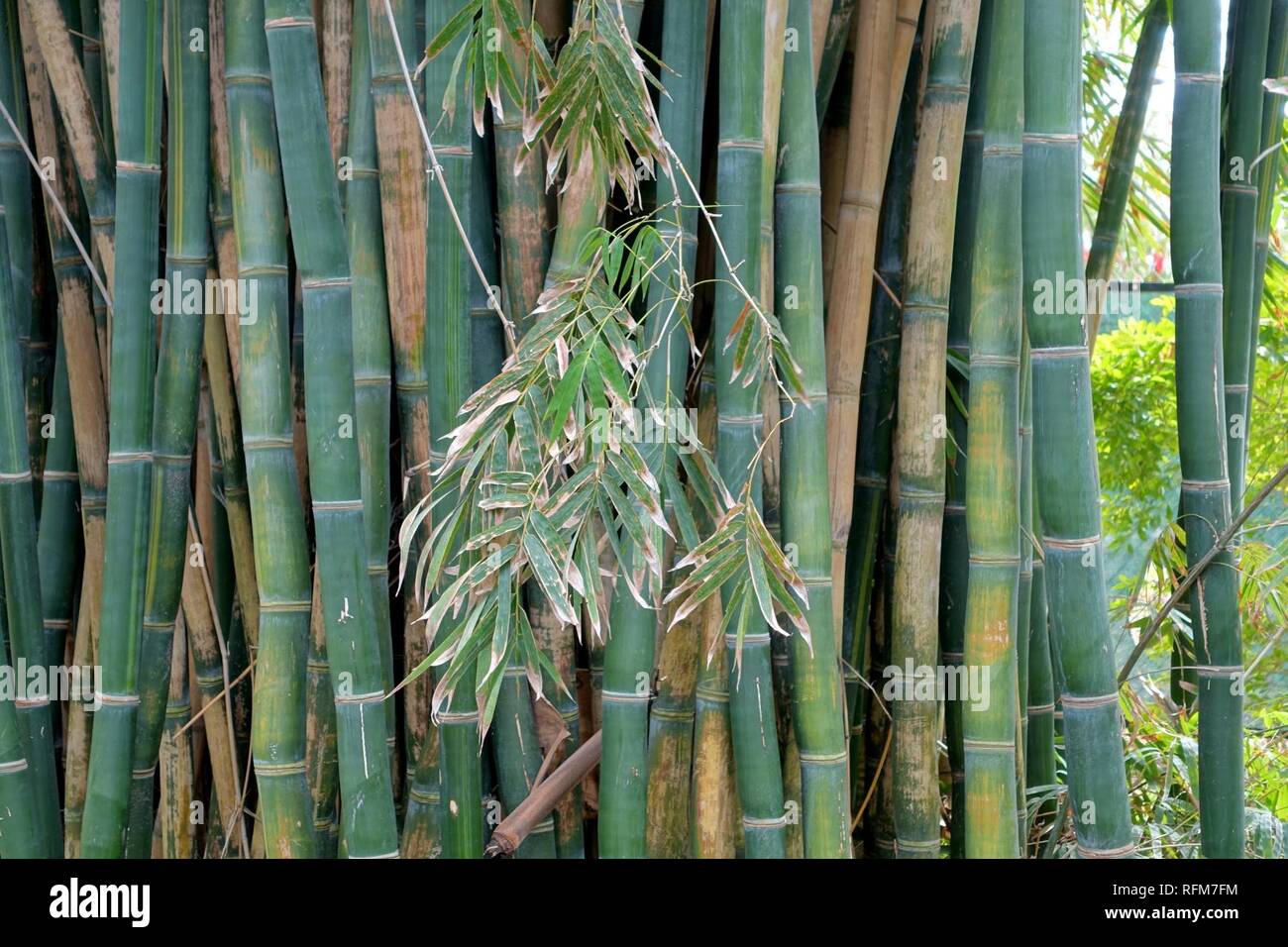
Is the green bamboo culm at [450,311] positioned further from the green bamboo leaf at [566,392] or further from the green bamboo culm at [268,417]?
the green bamboo leaf at [566,392]

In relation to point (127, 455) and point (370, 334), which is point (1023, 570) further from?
point (127, 455)

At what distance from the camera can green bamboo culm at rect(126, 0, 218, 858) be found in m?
1.37

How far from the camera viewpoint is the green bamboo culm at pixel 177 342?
4.49ft

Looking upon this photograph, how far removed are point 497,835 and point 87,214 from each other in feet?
3.51

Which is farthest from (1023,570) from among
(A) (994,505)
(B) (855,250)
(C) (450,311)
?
(C) (450,311)

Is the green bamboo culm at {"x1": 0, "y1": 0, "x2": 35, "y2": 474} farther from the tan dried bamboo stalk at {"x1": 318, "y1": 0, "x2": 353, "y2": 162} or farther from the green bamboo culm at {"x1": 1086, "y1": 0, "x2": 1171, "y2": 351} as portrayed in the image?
the green bamboo culm at {"x1": 1086, "y1": 0, "x2": 1171, "y2": 351}

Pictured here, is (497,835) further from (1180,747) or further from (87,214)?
(1180,747)

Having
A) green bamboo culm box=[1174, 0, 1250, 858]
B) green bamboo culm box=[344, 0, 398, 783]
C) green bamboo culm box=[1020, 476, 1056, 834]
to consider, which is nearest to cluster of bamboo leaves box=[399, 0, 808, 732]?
green bamboo culm box=[344, 0, 398, 783]

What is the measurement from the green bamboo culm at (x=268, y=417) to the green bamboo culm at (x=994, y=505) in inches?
30.5

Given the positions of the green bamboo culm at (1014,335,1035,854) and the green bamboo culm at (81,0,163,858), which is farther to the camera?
the green bamboo culm at (1014,335,1035,854)

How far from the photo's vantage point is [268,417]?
1306 millimetres

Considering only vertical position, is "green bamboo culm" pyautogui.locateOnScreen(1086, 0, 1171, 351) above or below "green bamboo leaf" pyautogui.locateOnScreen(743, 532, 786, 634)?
above
